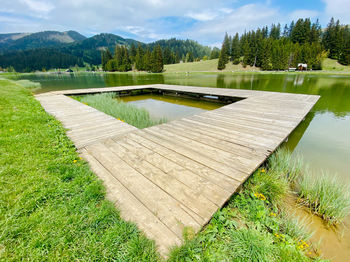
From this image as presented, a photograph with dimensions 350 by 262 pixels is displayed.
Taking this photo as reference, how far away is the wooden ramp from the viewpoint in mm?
1720

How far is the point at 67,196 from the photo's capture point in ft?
6.38

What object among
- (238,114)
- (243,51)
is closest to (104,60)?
(243,51)

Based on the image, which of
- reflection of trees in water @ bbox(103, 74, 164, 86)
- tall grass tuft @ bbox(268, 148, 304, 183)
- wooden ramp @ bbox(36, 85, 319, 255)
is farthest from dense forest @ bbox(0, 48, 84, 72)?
tall grass tuft @ bbox(268, 148, 304, 183)

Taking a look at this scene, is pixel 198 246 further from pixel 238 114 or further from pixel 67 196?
pixel 238 114

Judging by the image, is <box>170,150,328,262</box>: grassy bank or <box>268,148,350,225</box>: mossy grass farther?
<box>268,148,350,225</box>: mossy grass

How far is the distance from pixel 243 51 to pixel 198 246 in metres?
66.2

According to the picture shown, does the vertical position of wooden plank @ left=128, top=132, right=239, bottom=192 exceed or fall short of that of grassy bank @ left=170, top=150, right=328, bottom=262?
it exceeds it

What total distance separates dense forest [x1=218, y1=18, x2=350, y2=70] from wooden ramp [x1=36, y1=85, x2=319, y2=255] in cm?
5334

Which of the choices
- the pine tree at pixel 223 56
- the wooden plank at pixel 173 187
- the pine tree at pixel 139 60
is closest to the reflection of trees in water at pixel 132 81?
the wooden plank at pixel 173 187

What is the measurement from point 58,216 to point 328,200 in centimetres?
365

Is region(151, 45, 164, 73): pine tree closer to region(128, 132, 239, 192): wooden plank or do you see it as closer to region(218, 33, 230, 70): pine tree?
region(218, 33, 230, 70): pine tree

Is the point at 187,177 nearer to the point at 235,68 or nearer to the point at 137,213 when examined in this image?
the point at 137,213

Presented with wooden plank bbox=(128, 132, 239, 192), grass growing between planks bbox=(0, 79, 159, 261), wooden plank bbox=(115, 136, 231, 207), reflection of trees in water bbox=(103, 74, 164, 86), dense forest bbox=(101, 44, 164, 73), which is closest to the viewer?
grass growing between planks bbox=(0, 79, 159, 261)

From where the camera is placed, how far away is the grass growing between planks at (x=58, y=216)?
1320 mm
